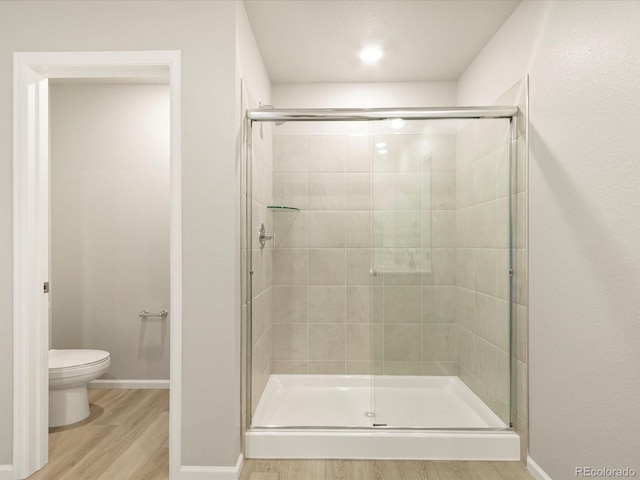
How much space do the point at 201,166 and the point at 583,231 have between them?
1.74 meters

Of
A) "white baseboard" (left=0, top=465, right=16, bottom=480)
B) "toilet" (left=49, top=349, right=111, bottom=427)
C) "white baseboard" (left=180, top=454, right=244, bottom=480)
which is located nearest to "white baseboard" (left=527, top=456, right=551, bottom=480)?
"white baseboard" (left=180, top=454, right=244, bottom=480)

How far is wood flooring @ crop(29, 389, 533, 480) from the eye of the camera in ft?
7.18

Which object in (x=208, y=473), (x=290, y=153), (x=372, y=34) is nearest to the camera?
(x=208, y=473)

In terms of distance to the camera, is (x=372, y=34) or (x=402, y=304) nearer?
(x=402, y=304)

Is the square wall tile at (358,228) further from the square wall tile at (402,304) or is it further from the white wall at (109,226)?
the white wall at (109,226)

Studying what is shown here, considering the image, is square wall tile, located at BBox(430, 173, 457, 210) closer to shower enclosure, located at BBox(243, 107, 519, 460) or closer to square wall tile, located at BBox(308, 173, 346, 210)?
shower enclosure, located at BBox(243, 107, 519, 460)

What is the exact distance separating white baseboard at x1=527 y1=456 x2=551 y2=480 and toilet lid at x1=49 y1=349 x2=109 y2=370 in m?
2.72

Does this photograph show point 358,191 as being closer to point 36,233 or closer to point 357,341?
point 357,341

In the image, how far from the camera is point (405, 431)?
2389 millimetres

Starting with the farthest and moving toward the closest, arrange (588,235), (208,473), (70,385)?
(70,385), (208,473), (588,235)

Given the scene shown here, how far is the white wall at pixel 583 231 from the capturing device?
1.53 m

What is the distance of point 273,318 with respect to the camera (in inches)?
136

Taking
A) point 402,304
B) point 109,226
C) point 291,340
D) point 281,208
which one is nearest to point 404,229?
point 402,304

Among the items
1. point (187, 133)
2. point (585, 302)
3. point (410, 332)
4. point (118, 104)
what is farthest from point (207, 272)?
point (118, 104)
